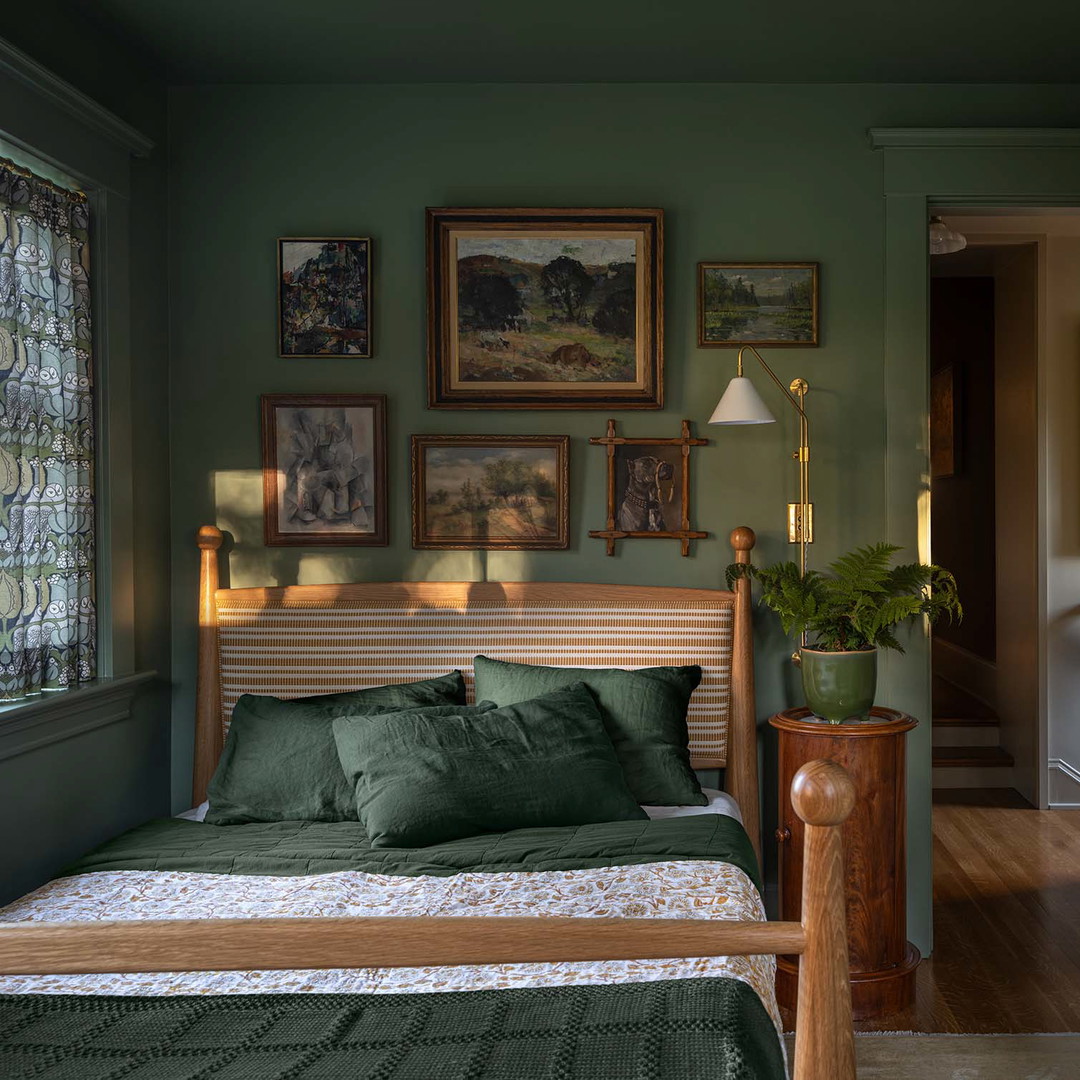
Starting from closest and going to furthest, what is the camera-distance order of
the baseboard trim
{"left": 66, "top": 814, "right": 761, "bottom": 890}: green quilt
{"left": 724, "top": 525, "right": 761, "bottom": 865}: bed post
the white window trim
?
{"left": 66, "top": 814, "right": 761, "bottom": 890}: green quilt, the white window trim, {"left": 724, "top": 525, "right": 761, "bottom": 865}: bed post, the baseboard trim

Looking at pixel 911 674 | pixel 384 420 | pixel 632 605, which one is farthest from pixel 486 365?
pixel 911 674

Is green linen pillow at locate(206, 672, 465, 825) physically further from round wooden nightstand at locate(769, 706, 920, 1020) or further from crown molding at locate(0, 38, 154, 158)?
crown molding at locate(0, 38, 154, 158)

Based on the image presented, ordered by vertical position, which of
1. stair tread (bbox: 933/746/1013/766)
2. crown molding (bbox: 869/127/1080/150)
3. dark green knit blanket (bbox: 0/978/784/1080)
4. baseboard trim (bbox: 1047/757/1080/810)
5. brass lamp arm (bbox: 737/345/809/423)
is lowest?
baseboard trim (bbox: 1047/757/1080/810)

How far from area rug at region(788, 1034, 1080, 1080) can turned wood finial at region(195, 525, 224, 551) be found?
7.21 feet

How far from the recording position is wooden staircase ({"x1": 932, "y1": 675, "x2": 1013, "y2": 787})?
5348mm

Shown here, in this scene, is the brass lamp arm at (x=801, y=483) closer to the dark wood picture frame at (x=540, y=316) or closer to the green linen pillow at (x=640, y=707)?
the dark wood picture frame at (x=540, y=316)

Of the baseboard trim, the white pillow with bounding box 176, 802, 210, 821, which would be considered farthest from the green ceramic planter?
the baseboard trim

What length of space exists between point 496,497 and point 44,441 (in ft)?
4.37

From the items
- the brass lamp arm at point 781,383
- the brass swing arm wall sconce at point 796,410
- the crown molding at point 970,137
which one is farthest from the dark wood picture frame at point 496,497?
the crown molding at point 970,137

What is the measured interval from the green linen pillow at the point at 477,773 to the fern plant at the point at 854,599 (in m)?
0.68

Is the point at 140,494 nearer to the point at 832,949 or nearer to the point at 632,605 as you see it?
the point at 632,605

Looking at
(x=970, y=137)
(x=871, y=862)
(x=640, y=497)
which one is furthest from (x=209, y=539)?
(x=970, y=137)

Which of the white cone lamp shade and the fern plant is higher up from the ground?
the white cone lamp shade

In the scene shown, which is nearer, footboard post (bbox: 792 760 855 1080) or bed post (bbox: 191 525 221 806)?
footboard post (bbox: 792 760 855 1080)
